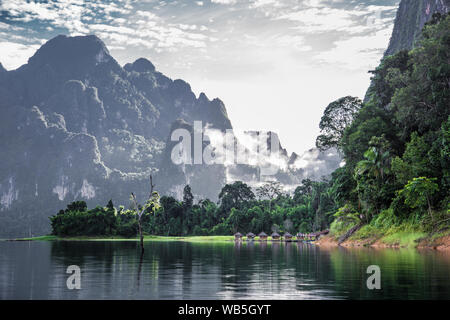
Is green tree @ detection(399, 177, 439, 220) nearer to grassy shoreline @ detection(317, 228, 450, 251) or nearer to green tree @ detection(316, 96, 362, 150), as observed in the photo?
grassy shoreline @ detection(317, 228, 450, 251)

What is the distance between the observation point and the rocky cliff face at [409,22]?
125m

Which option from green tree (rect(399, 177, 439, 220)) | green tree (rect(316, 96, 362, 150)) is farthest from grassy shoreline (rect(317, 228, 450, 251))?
green tree (rect(316, 96, 362, 150))

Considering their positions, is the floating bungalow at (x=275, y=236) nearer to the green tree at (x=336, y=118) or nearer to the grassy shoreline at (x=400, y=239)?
the green tree at (x=336, y=118)

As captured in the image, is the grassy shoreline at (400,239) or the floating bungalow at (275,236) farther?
the floating bungalow at (275,236)

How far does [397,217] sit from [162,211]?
4018 inches

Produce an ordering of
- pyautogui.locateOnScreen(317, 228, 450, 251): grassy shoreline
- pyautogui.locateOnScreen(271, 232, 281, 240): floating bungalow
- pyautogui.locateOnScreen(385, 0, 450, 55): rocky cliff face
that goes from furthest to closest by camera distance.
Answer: pyautogui.locateOnScreen(385, 0, 450, 55): rocky cliff face → pyautogui.locateOnScreen(271, 232, 281, 240): floating bungalow → pyautogui.locateOnScreen(317, 228, 450, 251): grassy shoreline

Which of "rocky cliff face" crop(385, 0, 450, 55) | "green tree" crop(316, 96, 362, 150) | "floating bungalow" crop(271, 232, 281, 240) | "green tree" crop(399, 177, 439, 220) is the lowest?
"floating bungalow" crop(271, 232, 281, 240)

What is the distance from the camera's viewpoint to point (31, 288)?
12875 millimetres

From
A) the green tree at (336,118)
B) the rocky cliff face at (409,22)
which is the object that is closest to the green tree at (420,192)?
the green tree at (336,118)

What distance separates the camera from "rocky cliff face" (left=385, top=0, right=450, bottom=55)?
124812 mm

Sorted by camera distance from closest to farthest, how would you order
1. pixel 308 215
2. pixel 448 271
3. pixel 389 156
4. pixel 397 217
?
pixel 448 271 < pixel 397 217 < pixel 389 156 < pixel 308 215
